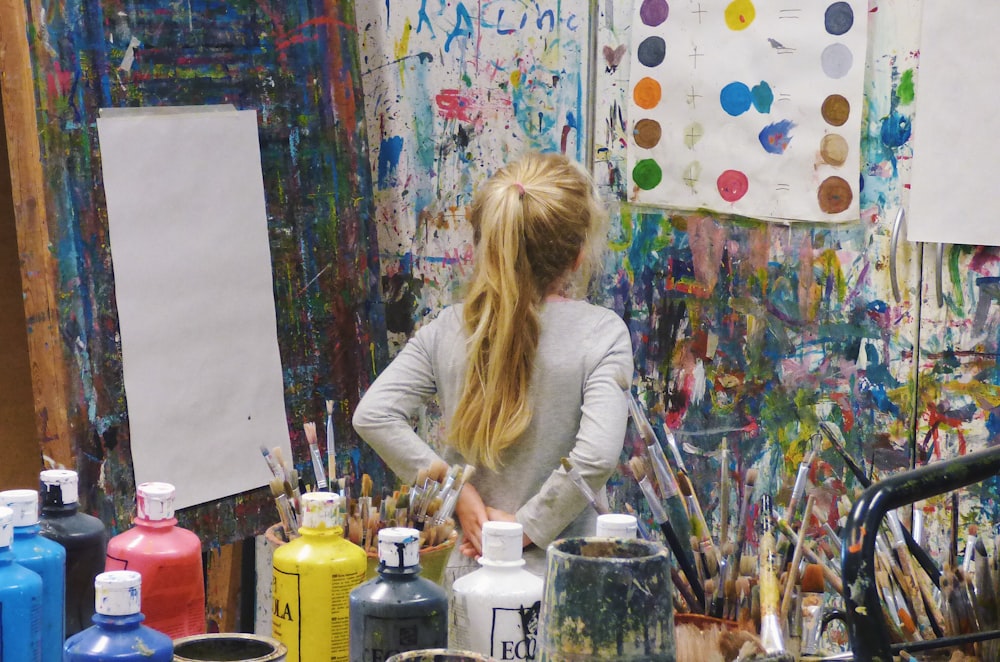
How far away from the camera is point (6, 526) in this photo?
3.35ft

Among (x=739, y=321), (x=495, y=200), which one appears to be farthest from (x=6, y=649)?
(x=739, y=321)

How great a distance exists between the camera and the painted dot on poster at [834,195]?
7.40 feet

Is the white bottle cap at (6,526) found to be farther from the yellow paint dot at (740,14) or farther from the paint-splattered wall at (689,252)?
the yellow paint dot at (740,14)

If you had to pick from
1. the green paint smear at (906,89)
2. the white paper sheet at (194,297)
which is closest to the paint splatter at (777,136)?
the green paint smear at (906,89)

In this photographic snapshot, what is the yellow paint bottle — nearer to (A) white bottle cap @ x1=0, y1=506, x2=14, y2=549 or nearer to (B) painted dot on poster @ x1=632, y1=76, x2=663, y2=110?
(A) white bottle cap @ x1=0, y1=506, x2=14, y2=549

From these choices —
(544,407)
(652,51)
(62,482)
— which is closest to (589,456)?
(544,407)

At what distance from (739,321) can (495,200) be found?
2.40ft

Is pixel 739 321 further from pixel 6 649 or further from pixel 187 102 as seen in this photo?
pixel 6 649

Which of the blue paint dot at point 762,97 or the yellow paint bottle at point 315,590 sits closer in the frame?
the yellow paint bottle at point 315,590

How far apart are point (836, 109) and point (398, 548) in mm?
1525

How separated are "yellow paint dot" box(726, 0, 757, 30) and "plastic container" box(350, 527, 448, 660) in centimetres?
157

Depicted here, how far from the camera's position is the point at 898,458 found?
7.39 ft

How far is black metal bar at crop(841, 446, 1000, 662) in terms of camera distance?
0.79 metres

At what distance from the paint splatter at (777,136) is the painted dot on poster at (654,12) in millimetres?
315
